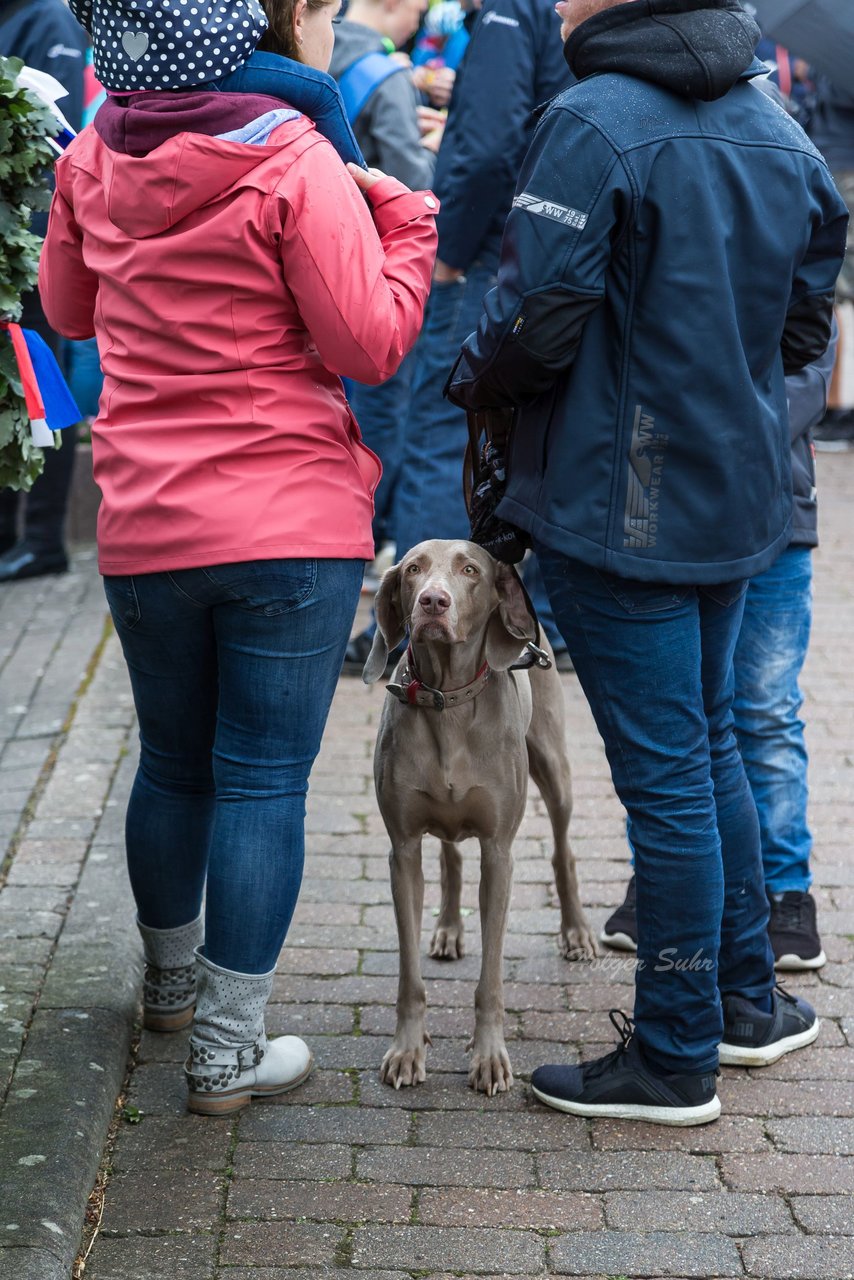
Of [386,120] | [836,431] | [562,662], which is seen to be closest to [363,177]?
[386,120]

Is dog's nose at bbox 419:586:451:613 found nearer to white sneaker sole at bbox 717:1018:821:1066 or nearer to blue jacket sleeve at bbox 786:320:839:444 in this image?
blue jacket sleeve at bbox 786:320:839:444

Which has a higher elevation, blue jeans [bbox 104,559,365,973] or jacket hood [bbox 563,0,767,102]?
jacket hood [bbox 563,0,767,102]

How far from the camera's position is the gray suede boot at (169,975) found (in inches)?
144

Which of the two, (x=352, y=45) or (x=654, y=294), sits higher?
(x=654, y=294)

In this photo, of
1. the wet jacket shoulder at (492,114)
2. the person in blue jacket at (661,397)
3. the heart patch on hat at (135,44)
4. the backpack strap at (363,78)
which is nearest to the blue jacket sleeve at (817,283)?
the person in blue jacket at (661,397)

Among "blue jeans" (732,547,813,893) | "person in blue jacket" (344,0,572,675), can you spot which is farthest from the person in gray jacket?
"blue jeans" (732,547,813,893)

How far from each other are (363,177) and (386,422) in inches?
159

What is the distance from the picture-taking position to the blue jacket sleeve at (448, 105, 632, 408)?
2.86 m

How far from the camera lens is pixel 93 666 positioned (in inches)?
251

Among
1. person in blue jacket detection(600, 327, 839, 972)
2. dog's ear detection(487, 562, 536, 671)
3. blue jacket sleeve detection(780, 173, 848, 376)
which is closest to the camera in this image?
blue jacket sleeve detection(780, 173, 848, 376)

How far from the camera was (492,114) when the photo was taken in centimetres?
551

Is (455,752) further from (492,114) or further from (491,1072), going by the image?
(492,114)

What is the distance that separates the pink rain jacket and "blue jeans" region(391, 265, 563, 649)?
2.75m

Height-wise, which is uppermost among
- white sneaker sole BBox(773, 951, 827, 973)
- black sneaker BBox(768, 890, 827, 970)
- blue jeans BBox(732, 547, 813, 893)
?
blue jeans BBox(732, 547, 813, 893)
